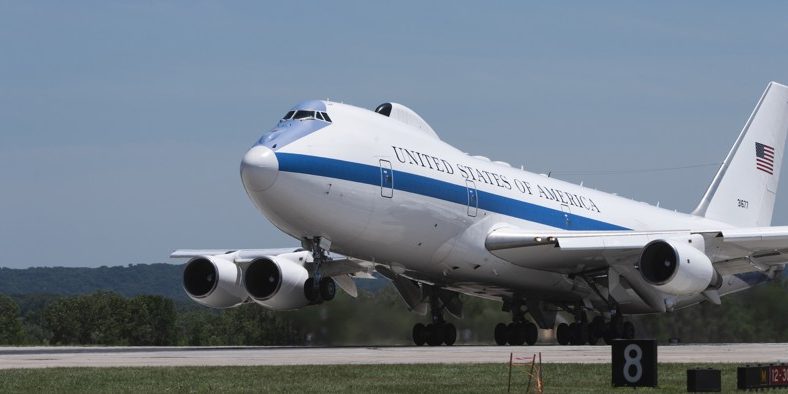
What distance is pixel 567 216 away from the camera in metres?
36.3

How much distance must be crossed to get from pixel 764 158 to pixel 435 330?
48.8 feet

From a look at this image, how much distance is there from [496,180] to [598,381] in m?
15.4

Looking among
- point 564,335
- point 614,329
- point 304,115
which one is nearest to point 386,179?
point 304,115

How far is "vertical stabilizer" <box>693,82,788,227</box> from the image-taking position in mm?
42938

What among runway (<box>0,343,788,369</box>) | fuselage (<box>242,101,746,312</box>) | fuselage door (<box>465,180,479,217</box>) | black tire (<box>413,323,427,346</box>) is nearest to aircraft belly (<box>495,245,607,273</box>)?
fuselage (<box>242,101,746,312</box>)

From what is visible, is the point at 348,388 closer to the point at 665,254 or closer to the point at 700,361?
the point at 700,361

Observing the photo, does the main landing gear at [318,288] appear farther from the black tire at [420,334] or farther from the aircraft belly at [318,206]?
the black tire at [420,334]

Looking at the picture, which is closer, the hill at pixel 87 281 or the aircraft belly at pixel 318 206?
the aircraft belly at pixel 318 206

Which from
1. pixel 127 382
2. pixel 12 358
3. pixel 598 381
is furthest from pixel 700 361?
pixel 12 358

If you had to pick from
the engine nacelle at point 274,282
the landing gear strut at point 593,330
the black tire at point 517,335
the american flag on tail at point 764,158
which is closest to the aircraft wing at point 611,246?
the landing gear strut at point 593,330

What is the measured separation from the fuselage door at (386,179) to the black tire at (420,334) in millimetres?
6910

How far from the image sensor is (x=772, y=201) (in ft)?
147

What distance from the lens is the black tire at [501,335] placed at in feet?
121

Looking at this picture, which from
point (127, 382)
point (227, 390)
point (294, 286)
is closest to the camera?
point (227, 390)
